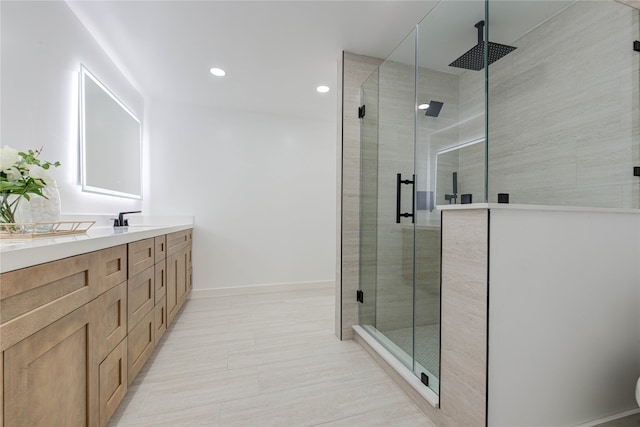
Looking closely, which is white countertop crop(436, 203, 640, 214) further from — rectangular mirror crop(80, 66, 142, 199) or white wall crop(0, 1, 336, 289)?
white wall crop(0, 1, 336, 289)

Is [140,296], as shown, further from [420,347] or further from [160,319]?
[420,347]

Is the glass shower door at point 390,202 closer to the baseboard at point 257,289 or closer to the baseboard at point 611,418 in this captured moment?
the baseboard at point 611,418

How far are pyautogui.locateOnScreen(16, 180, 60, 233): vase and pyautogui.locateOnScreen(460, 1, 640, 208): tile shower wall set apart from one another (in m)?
2.03

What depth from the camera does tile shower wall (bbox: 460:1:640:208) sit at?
5.03ft

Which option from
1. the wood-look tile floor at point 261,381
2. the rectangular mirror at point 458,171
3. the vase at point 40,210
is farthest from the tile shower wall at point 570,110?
the vase at point 40,210

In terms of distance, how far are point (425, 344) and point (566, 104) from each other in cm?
181

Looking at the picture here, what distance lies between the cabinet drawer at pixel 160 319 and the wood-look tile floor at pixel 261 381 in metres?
0.15

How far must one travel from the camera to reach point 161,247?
2084 millimetres

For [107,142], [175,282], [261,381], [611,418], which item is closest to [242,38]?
[107,142]

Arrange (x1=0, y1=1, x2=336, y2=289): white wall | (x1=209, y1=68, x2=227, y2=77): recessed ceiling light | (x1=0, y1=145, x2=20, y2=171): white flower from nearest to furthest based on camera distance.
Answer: (x1=0, y1=145, x2=20, y2=171): white flower
(x1=209, y1=68, x2=227, y2=77): recessed ceiling light
(x1=0, y1=1, x2=336, y2=289): white wall

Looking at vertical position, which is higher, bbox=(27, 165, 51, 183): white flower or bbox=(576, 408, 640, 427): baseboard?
bbox=(27, 165, 51, 183): white flower

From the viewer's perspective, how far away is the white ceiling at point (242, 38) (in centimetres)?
180

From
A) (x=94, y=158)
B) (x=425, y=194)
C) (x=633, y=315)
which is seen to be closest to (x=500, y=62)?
(x=425, y=194)

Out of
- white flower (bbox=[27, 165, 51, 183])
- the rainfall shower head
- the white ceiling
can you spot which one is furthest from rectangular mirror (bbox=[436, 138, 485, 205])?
white flower (bbox=[27, 165, 51, 183])
